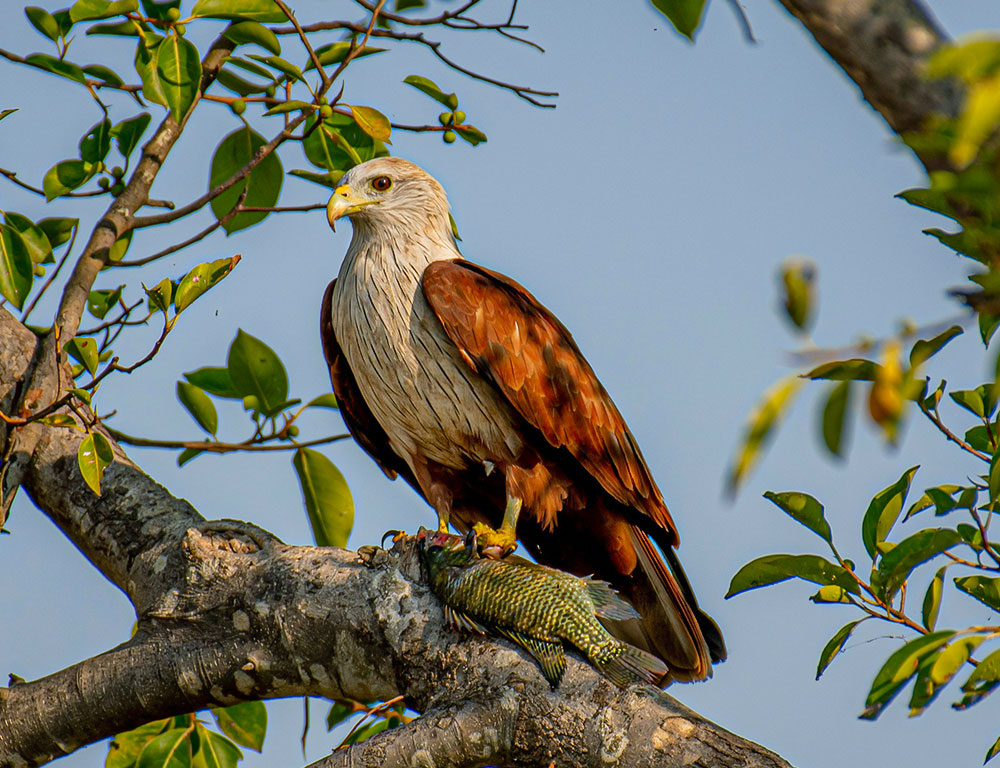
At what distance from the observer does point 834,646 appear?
2.27 metres

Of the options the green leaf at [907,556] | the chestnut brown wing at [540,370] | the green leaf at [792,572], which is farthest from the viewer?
the chestnut brown wing at [540,370]

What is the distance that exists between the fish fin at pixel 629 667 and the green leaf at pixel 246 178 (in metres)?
1.98

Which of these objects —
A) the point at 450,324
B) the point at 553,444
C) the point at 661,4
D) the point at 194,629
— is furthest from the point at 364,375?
the point at 661,4

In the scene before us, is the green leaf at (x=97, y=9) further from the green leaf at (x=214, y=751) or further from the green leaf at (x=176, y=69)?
the green leaf at (x=214, y=751)

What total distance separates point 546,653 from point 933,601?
88 centimetres

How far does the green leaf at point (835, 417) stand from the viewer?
94 centimetres

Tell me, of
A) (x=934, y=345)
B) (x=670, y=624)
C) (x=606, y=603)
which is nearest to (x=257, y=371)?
(x=606, y=603)

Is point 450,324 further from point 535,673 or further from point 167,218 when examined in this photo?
point 535,673

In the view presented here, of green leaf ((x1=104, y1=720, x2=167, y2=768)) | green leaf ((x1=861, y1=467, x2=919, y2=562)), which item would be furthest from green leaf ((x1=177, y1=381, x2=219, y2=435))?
green leaf ((x1=861, y1=467, x2=919, y2=562))

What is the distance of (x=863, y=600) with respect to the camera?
2.33m

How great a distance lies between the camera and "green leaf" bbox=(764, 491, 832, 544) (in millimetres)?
2432

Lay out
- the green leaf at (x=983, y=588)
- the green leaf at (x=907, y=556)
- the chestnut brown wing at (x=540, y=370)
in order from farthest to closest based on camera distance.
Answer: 1. the chestnut brown wing at (x=540, y=370)
2. the green leaf at (x=983, y=588)
3. the green leaf at (x=907, y=556)

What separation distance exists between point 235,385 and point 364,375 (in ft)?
1.61

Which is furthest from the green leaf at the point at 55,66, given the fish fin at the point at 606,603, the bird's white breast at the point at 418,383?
the fish fin at the point at 606,603
